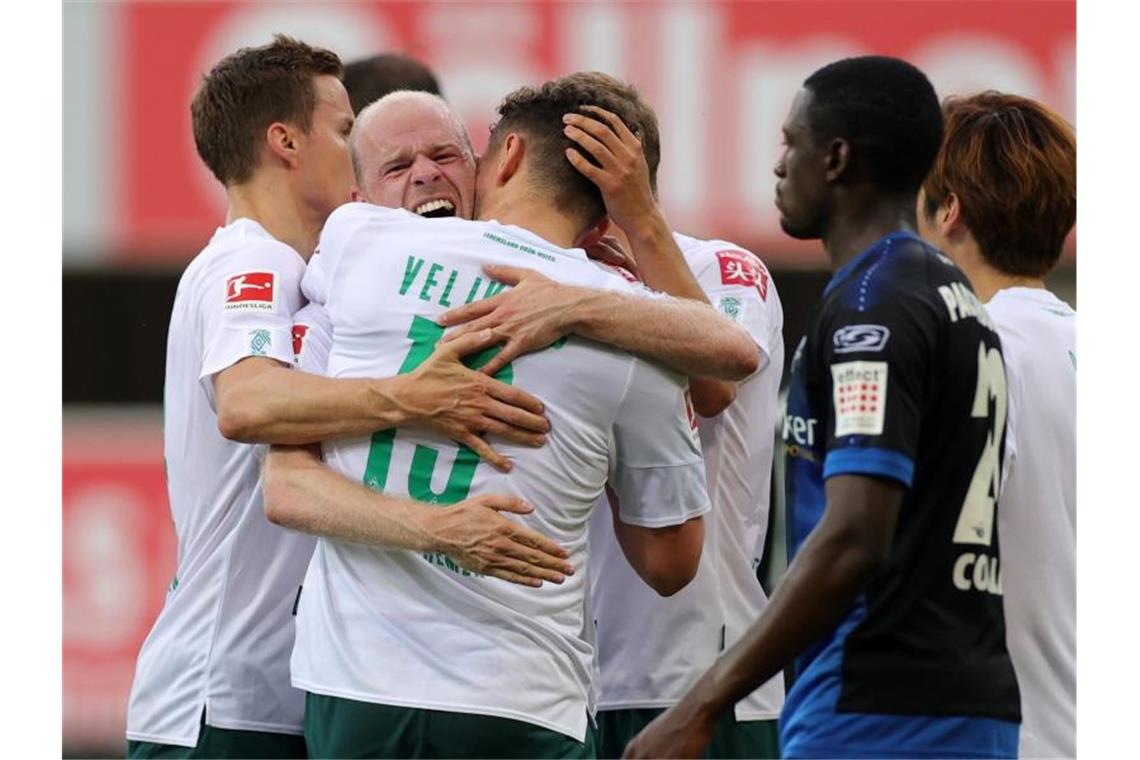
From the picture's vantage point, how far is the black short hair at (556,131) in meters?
2.71

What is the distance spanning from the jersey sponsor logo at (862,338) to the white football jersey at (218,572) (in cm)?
121

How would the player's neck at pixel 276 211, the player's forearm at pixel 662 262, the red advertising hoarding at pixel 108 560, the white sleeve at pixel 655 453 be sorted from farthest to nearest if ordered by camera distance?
the red advertising hoarding at pixel 108 560
the player's neck at pixel 276 211
the player's forearm at pixel 662 262
the white sleeve at pixel 655 453

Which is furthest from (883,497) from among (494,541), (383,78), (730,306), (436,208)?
(383,78)

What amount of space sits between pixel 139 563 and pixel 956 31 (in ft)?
12.3

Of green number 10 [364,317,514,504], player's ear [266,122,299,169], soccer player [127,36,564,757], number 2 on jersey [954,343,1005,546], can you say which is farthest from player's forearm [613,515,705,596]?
player's ear [266,122,299,169]

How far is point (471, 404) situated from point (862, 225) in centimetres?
71

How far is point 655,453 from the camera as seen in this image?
103 inches

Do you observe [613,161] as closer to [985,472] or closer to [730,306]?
[730,306]

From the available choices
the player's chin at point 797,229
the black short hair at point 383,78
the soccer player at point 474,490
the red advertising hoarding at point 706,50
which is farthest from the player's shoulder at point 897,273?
the red advertising hoarding at point 706,50

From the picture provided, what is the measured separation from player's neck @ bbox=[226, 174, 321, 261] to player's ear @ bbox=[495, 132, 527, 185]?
2.49ft

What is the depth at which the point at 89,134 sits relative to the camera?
230 inches

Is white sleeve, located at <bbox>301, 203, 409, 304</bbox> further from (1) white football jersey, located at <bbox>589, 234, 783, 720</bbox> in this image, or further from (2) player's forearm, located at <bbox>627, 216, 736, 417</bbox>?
(1) white football jersey, located at <bbox>589, 234, 783, 720</bbox>

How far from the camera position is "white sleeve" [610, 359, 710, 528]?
2.57 metres

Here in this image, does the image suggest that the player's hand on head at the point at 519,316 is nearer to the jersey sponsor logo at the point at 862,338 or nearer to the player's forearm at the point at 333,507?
the player's forearm at the point at 333,507
